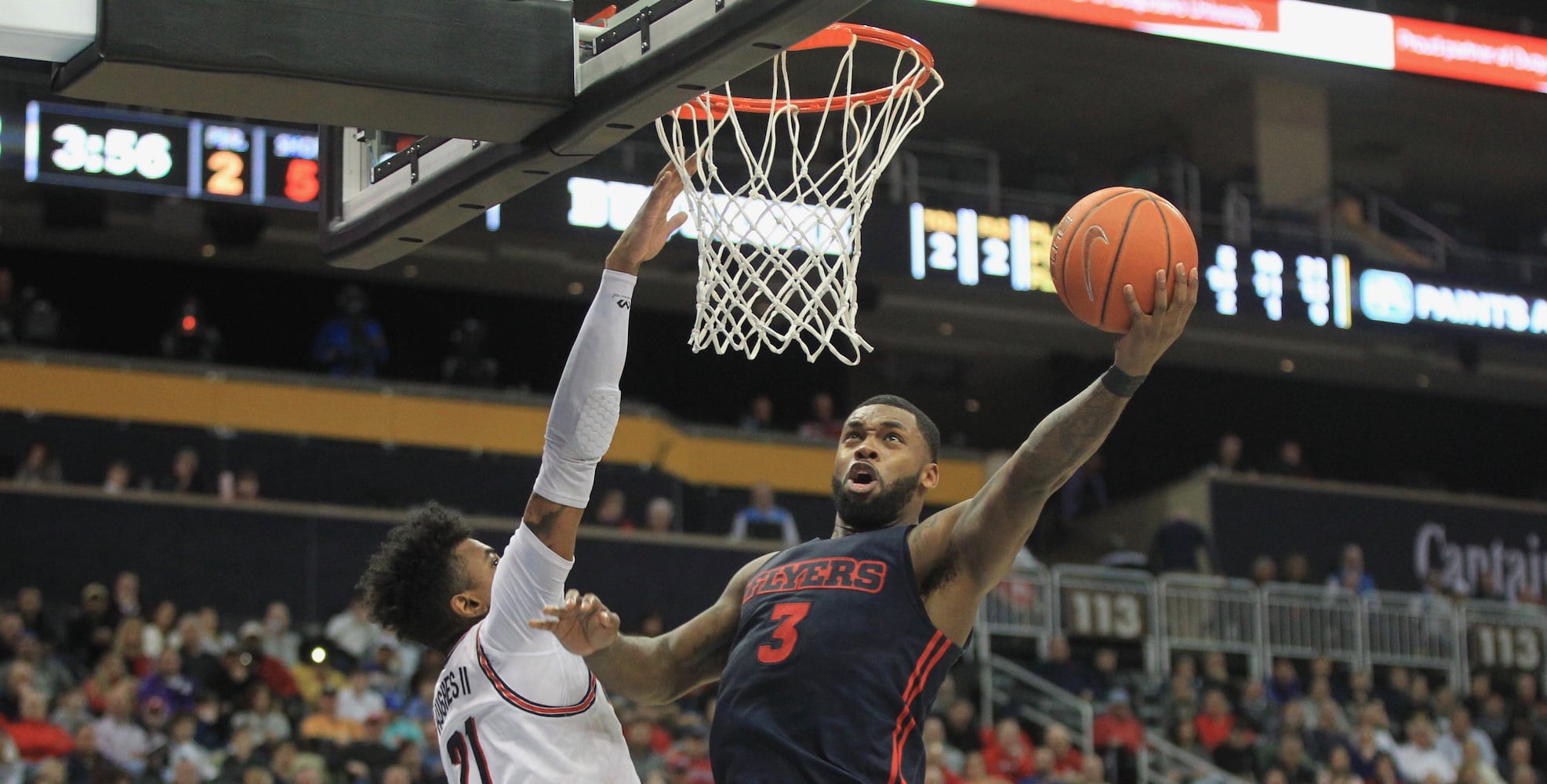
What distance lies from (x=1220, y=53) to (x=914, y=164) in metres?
3.95

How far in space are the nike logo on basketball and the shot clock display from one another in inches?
371

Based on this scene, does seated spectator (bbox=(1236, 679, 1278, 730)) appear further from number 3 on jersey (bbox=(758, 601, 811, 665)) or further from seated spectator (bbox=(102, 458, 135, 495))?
number 3 on jersey (bbox=(758, 601, 811, 665))

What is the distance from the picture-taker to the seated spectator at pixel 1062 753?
43.6 feet

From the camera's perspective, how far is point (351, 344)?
17.6 metres

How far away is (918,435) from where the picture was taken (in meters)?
4.78

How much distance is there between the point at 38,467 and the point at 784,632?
1144 cm

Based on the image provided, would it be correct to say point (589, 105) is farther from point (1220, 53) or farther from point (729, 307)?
point (1220, 53)

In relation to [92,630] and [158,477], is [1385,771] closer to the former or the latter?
[92,630]

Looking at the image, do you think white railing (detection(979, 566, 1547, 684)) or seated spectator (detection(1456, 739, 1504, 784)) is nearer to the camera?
seated spectator (detection(1456, 739, 1504, 784))

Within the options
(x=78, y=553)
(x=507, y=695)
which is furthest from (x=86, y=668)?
(x=507, y=695)

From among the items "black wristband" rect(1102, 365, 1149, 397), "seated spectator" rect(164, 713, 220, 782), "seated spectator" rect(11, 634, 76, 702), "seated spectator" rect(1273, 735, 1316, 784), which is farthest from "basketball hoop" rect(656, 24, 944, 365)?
"seated spectator" rect(1273, 735, 1316, 784)

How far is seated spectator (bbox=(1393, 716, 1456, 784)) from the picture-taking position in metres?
14.9

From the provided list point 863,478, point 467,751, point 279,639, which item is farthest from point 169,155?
point 467,751

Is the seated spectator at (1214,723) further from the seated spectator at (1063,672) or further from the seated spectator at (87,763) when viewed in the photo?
the seated spectator at (87,763)
